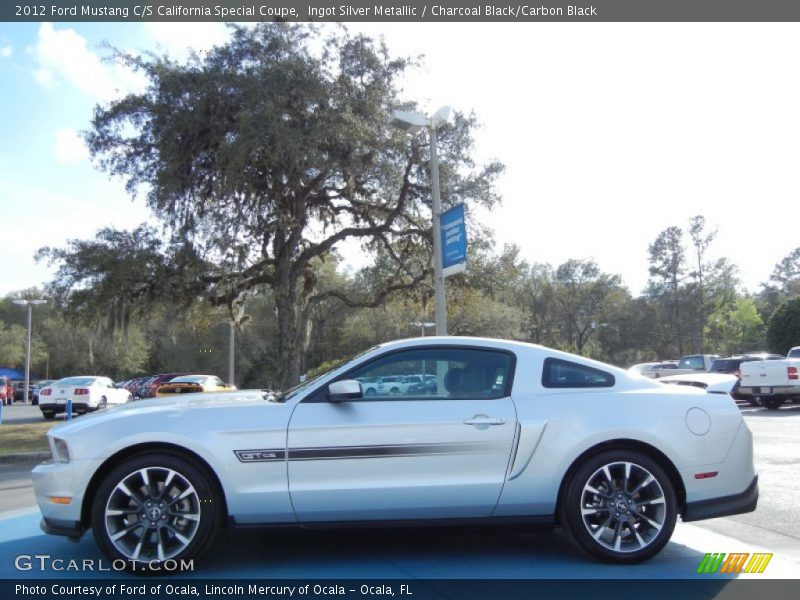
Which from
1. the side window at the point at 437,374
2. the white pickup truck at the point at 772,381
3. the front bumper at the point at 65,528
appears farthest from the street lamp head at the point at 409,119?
the white pickup truck at the point at 772,381

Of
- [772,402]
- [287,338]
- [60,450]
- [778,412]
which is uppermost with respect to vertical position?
[287,338]

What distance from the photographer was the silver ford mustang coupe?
4371 mm

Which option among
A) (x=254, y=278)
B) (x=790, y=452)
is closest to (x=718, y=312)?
(x=254, y=278)

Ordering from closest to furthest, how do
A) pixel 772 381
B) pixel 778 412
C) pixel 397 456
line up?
pixel 397 456
pixel 778 412
pixel 772 381

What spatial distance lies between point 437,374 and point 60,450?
261 cm

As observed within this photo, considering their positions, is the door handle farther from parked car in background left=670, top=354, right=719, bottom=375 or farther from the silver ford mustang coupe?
parked car in background left=670, top=354, right=719, bottom=375

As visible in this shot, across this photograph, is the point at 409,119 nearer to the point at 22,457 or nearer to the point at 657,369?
the point at 22,457

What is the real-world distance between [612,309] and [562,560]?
70.8 meters

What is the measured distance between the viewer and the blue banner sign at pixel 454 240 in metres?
11.0

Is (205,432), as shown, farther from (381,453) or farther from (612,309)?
(612,309)

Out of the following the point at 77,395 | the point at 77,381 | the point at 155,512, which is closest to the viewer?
the point at 155,512

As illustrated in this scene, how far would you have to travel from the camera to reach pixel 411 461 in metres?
4.46

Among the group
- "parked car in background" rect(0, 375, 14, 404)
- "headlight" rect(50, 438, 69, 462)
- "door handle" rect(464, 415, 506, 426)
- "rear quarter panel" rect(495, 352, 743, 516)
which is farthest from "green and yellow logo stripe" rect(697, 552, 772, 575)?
"parked car in background" rect(0, 375, 14, 404)

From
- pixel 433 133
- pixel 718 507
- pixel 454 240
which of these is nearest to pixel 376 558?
pixel 718 507
